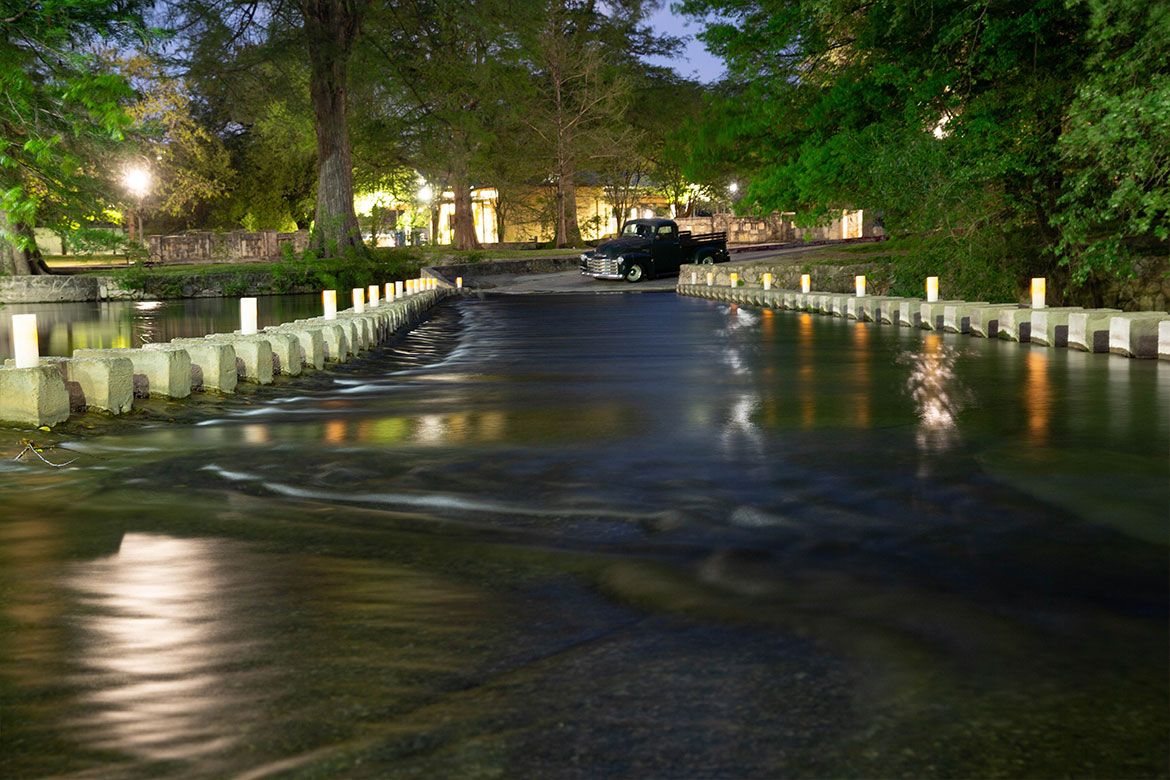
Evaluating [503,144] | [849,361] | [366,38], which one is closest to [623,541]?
[849,361]

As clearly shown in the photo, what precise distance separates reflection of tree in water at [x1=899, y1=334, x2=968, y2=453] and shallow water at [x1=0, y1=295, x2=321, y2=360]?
465 inches

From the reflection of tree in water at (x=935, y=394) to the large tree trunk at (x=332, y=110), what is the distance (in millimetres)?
25375

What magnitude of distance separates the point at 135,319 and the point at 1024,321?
1946cm

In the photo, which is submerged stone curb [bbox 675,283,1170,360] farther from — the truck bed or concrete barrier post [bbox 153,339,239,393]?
the truck bed

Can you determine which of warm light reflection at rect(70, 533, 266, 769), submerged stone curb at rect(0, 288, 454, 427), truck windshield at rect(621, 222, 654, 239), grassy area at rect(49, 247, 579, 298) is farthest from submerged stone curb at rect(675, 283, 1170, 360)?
truck windshield at rect(621, 222, 654, 239)

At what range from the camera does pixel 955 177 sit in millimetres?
21812

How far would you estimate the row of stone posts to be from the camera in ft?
50.3

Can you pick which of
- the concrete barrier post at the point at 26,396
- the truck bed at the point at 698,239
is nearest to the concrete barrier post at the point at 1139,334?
the concrete barrier post at the point at 26,396

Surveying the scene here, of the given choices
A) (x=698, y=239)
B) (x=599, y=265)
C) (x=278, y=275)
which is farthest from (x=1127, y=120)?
(x=698, y=239)

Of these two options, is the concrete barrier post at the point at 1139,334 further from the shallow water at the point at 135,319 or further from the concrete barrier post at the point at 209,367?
the shallow water at the point at 135,319

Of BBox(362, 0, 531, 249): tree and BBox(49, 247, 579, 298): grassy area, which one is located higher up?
BBox(362, 0, 531, 249): tree

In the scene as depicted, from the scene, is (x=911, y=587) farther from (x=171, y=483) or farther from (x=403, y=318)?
(x=403, y=318)

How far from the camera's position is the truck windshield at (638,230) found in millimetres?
45469

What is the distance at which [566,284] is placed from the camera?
145 ft
